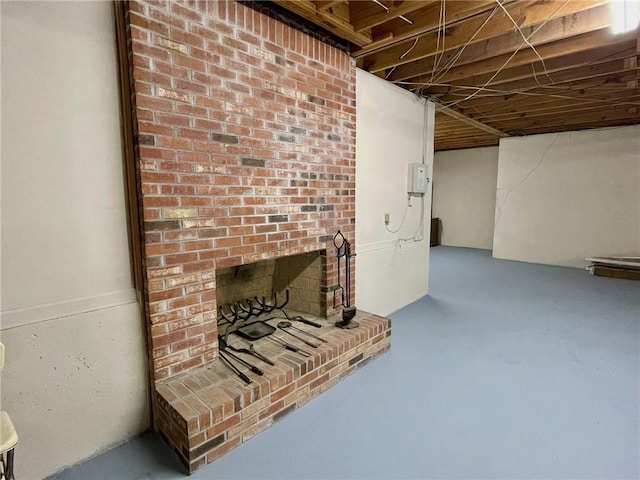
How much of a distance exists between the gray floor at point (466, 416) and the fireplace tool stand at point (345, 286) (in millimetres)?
400

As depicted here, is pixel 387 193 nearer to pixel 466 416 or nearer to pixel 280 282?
pixel 280 282

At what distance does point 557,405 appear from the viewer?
2150 mm

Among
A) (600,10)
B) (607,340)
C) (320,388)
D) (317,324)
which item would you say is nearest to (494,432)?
(320,388)

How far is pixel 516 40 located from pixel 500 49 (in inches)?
5.1

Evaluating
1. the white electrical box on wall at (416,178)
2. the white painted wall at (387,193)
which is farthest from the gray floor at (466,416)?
the white electrical box on wall at (416,178)

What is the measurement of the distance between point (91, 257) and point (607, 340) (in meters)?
4.17

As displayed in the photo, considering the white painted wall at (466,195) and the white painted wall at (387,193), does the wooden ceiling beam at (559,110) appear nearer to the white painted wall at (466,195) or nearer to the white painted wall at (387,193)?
the white painted wall at (387,193)

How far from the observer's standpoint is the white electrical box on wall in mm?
4000

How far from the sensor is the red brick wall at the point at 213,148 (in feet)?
5.89

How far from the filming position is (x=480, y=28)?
8.66 feet

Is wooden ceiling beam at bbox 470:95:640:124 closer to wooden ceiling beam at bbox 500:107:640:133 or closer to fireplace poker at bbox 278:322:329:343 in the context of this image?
wooden ceiling beam at bbox 500:107:640:133

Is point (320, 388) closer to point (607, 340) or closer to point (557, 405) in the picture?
point (557, 405)

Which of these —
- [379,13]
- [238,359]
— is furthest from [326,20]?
[238,359]

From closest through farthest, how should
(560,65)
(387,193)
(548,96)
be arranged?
(560,65), (387,193), (548,96)
